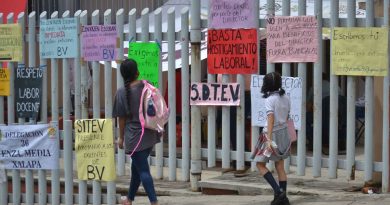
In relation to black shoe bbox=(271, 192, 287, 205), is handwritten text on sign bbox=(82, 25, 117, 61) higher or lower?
higher

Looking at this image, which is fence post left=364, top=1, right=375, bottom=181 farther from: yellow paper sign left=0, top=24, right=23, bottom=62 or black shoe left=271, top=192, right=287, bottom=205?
yellow paper sign left=0, top=24, right=23, bottom=62

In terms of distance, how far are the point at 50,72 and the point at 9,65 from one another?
19.8 inches

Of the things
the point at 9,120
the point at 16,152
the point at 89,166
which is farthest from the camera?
the point at 9,120

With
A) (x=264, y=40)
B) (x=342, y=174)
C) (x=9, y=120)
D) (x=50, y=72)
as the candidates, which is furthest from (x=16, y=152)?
(x=342, y=174)

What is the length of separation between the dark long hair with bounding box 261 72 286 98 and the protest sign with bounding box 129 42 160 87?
57.1 inches

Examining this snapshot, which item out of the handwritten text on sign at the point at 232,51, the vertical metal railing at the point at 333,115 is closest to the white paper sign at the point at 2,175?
the handwritten text on sign at the point at 232,51

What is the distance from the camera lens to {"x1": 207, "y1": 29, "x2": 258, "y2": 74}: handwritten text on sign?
8461mm

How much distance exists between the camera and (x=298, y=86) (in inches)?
326

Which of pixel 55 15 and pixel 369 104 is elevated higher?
pixel 55 15

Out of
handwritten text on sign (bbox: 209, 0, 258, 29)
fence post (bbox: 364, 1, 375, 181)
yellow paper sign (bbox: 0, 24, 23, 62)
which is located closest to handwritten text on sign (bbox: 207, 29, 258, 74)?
handwritten text on sign (bbox: 209, 0, 258, 29)

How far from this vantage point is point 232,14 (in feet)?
28.2

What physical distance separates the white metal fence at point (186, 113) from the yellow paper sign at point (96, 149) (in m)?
0.21

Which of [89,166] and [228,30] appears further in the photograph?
[228,30]

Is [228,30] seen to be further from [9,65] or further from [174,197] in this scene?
[9,65]
